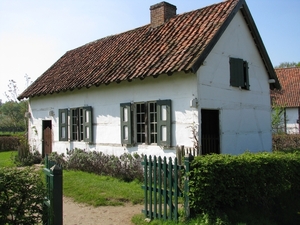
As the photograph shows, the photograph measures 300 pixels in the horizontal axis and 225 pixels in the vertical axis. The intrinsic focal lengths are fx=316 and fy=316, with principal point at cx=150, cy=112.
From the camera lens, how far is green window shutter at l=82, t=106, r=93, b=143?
45.6 feet

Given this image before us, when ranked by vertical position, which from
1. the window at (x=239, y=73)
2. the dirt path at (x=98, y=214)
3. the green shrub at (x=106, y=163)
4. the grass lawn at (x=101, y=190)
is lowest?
the dirt path at (x=98, y=214)

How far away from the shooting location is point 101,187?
986 cm

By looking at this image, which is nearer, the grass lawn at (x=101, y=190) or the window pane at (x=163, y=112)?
the grass lawn at (x=101, y=190)

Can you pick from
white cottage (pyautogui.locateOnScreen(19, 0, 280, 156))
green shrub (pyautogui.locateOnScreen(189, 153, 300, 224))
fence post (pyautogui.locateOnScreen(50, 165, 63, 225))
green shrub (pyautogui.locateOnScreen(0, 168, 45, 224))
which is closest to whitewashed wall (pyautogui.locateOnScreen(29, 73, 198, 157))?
white cottage (pyautogui.locateOnScreen(19, 0, 280, 156))

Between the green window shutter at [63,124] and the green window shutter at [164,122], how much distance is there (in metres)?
6.15

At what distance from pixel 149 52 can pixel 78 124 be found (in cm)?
505

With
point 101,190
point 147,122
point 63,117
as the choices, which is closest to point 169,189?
point 101,190

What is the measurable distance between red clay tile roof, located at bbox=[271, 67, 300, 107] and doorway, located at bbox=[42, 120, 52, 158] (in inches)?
783

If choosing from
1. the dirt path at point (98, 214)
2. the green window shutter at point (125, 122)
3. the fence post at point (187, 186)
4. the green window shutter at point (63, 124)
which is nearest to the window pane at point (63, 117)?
the green window shutter at point (63, 124)

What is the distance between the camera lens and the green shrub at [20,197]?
443 cm

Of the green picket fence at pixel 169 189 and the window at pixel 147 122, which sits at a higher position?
the window at pixel 147 122

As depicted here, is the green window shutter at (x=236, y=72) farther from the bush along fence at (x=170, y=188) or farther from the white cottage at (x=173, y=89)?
the bush along fence at (x=170, y=188)

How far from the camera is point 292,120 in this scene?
29312 mm

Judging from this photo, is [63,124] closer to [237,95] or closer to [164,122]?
[164,122]
